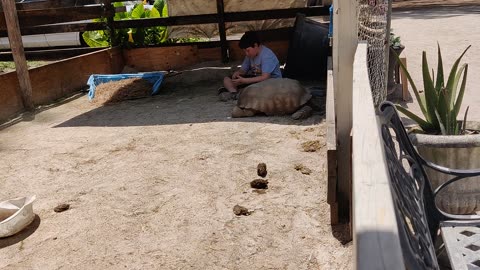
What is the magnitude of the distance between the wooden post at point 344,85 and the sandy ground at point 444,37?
2.35 meters

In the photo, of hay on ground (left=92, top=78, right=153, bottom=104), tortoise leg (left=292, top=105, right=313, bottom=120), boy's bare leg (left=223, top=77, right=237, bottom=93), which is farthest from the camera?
hay on ground (left=92, top=78, right=153, bottom=104)

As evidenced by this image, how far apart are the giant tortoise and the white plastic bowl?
2.87 m

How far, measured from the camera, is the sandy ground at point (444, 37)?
661cm

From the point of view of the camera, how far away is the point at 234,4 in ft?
33.2

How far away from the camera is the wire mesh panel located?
3.98 metres

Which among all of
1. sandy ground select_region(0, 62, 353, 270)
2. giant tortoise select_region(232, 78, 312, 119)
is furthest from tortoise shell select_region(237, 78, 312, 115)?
sandy ground select_region(0, 62, 353, 270)

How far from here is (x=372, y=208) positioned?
1.03 metres

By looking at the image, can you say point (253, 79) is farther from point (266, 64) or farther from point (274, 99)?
point (274, 99)

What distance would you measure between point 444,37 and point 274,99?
20.9ft

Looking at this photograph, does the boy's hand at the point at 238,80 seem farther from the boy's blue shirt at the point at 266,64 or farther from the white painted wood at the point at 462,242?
the white painted wood at the point at 462,242

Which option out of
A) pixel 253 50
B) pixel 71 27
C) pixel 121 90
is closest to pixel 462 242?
pixel 253 50

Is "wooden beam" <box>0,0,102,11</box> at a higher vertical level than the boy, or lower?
higher

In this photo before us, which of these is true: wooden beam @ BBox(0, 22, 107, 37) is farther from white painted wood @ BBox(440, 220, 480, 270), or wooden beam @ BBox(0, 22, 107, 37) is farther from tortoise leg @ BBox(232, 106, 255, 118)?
white painted wood @ BBox(440, 220, 480, 270)

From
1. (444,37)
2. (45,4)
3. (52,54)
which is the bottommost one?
(444,37)
